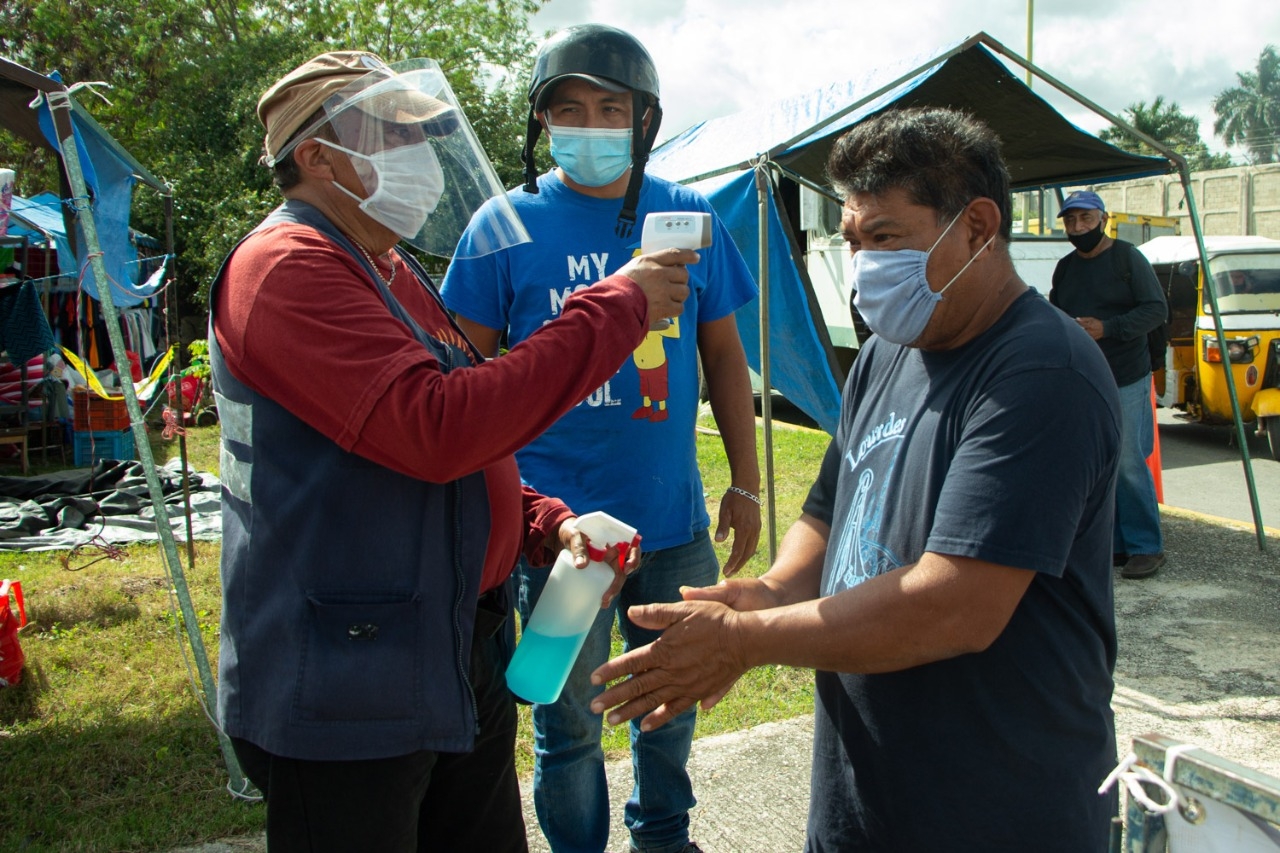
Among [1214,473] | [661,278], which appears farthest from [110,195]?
[1214,473]

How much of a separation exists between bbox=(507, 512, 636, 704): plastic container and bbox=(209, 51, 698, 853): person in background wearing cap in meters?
0.25

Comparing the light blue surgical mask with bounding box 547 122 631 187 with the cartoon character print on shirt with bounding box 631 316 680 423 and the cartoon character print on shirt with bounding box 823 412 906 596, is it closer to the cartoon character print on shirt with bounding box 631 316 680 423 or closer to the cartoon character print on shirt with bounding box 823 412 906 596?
the cartoon character print on shirt with bounding box 631 316 680 423

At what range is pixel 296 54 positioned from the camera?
20688mm

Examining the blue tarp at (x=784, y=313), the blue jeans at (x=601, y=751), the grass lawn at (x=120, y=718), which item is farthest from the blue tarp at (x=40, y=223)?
the blue jeans at (x=601, y=751)

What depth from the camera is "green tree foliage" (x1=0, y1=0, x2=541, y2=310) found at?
18.4m

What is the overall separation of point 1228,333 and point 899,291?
29.2 ft

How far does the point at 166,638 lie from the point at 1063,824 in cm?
458

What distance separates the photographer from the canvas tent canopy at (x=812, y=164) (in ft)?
16.7

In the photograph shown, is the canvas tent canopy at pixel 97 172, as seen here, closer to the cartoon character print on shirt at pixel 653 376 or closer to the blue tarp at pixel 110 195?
the blue tarp at pixel 110 195

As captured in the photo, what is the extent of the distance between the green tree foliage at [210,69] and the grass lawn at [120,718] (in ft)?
40.9

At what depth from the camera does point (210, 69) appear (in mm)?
20453

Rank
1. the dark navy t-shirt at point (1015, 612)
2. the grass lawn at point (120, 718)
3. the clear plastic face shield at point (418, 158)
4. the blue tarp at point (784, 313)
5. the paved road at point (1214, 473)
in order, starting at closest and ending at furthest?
the dark navy t-shirt at point (1015, 612)
the clear plastic face shield at point (418, 158)
the grass lawn at point (120, 718)
the blue tarp at point (784, 313)
the paved road at point (1214, 473)

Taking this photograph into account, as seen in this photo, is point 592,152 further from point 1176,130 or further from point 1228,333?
point 1176,130

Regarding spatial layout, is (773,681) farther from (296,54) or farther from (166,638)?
(296,54)
